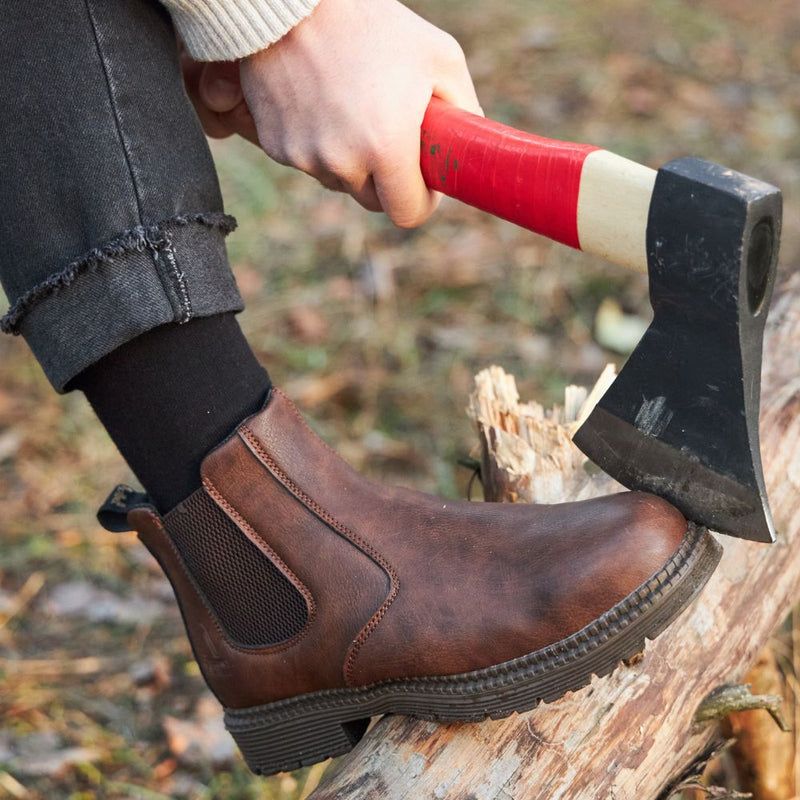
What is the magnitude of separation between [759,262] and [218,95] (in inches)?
31.0

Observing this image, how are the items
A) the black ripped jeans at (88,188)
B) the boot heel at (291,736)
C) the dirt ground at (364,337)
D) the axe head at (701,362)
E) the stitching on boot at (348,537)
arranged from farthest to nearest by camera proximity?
the dirt ground at (364,337), the boot heel at (291,736), the stitching on boot at (348,537), the black ripped jeans at (88,188), the axe head at (701,362)

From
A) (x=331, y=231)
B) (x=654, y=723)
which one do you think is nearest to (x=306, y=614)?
(x=654, y=723)

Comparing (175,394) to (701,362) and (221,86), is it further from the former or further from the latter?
(701,362)

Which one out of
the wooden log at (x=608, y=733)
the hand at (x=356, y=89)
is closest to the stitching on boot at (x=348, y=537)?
the wooden log at (x=608, y=733)

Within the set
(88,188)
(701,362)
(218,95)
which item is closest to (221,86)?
(218,95)

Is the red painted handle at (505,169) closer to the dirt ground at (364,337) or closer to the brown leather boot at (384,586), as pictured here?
the brown leather boot at (384,586)

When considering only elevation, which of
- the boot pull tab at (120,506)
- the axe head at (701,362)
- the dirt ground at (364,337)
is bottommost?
the dirt ground at (364,337)

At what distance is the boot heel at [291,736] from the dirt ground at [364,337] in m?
0.44

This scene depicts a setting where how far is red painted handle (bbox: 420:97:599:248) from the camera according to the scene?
41.9 inches

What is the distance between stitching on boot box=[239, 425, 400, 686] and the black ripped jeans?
0.19 metres

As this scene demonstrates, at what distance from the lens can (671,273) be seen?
979mm

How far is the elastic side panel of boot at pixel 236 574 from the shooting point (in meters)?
1.21

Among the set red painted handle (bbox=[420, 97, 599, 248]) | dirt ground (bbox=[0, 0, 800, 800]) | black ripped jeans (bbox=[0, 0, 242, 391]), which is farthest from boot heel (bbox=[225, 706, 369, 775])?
red painted handle (bbox=[420, 97, 599, 248])

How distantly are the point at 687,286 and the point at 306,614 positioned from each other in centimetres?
61
